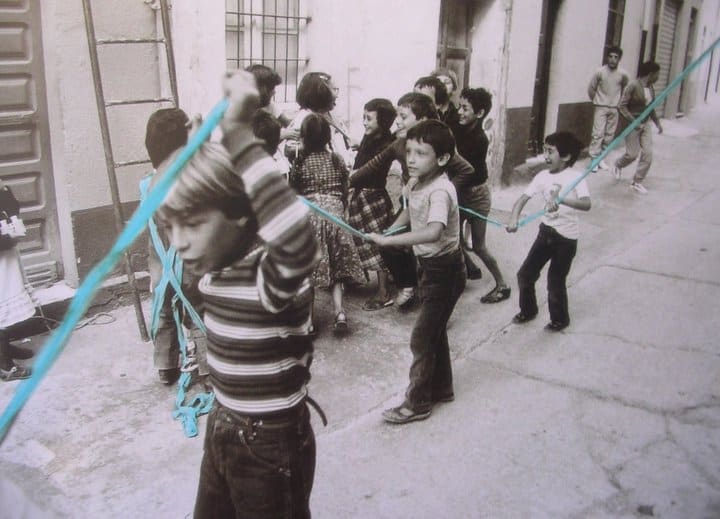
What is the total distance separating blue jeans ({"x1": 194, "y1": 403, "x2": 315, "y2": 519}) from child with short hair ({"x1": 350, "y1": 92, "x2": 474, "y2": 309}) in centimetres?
277

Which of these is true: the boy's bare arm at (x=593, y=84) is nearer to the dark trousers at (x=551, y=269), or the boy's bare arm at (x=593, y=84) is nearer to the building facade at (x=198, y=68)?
the building facade at (x=198, y=68)

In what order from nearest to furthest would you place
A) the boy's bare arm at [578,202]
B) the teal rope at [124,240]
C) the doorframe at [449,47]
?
the teal rope at [124,240] → the boy's bare arm at [578,202] → the doorframe at [449,47]

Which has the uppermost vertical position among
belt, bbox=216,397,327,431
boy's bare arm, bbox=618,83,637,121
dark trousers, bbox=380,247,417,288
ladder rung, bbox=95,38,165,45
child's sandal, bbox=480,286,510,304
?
ladder rung, bbox=95,38,165,45

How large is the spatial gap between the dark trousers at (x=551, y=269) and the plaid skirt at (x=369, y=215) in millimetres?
1104

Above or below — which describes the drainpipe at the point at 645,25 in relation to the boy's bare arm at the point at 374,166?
above

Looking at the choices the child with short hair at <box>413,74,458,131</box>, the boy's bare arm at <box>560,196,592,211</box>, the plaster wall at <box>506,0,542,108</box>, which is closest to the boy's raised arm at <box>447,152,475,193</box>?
the child with short hair at <box>413,74,458,131</box>

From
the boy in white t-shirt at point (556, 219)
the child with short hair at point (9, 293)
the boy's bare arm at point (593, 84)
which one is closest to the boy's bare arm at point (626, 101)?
the boy's bare arm at point (593, 84)

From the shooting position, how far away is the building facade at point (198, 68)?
192 inches

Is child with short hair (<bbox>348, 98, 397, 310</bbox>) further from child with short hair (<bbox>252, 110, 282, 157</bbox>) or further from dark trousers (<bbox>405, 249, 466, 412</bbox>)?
dark trousers (<bbox>405, 249, 466, 412</bbox>)

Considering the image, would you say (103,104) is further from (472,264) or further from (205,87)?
(472,264)

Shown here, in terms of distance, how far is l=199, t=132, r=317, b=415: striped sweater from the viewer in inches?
66.3

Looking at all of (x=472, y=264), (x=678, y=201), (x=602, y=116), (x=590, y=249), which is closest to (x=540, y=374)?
(x=472, y=264)

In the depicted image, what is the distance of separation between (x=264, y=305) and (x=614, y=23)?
1371 centimetres

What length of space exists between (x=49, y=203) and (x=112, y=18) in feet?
4.73
